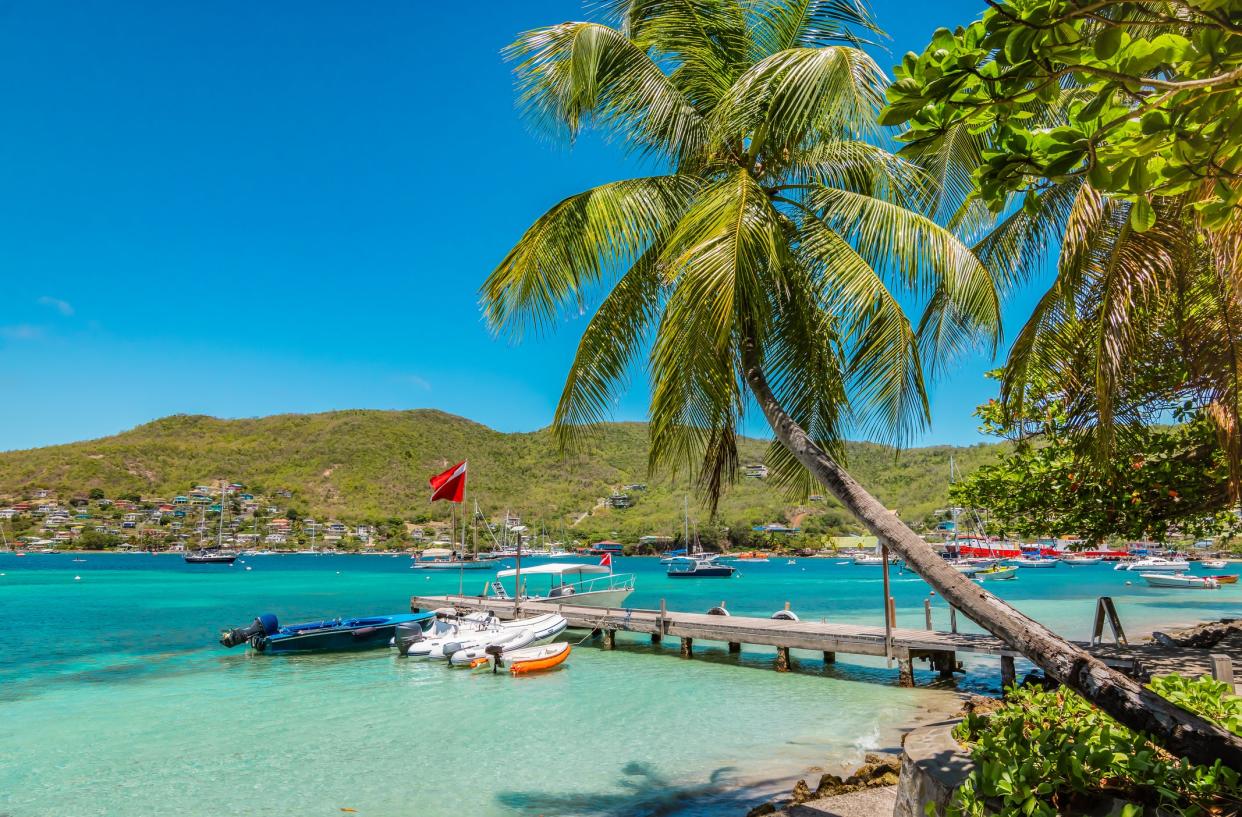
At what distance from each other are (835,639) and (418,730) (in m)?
9.54

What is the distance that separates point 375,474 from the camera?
123 m

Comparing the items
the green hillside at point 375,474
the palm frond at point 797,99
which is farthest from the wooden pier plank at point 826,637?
the green hillside at point 375,474

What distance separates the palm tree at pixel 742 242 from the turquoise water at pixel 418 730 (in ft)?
16.8

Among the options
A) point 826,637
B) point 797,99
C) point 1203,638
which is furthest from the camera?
point 826,637

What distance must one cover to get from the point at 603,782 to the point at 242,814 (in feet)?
14.2

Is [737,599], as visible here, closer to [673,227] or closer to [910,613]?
[910,613]

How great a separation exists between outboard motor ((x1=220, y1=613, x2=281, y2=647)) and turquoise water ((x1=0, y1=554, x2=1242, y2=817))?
1.94ft

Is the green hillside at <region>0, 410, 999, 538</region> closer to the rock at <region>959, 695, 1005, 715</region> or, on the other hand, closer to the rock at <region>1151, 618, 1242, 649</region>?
the rock at <region>1151, 618, 1242, 649</region>

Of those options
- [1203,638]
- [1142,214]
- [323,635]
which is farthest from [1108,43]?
[323,635]

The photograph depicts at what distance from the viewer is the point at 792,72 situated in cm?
503

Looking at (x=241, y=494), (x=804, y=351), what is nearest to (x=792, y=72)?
(x=804, y=351)

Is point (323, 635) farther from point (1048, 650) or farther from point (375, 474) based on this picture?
point (375, 474)

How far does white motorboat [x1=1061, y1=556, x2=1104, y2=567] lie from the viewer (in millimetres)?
105938

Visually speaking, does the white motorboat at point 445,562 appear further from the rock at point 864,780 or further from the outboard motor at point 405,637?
the rock at point 864,780
